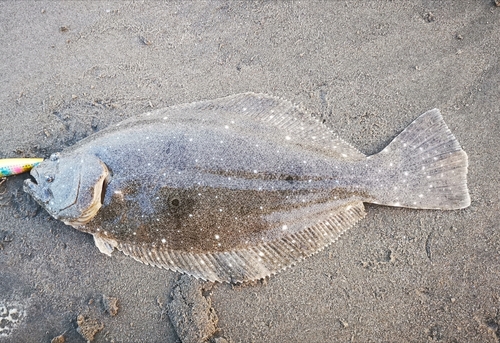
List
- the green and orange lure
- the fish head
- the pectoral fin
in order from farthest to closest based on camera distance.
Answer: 1. the green and orange lure
2. the pectoral fin
3. the fish head

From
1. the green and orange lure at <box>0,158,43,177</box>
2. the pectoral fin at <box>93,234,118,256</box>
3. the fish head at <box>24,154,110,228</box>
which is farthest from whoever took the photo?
the green and orange lure at <box>0,158,43,177</box>

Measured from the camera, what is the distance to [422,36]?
3.56 meters

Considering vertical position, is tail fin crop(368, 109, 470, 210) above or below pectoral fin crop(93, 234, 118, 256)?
above

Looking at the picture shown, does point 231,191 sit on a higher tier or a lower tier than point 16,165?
higher

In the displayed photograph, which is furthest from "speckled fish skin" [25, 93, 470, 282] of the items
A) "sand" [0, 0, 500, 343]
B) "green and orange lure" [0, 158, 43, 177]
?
"green and orange lure" [0, 158, 43, 177]

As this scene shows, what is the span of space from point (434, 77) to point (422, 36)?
0.43m

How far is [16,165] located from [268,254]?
2.26 meters

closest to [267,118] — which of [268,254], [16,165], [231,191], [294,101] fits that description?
[294,101]

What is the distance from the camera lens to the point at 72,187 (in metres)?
2.95

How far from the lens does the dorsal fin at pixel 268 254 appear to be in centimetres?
301

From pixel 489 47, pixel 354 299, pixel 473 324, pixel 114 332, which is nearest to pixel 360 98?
pixel 489 47

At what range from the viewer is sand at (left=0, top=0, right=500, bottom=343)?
298 centimetres

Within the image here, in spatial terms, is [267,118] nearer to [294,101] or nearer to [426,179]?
[294,101]

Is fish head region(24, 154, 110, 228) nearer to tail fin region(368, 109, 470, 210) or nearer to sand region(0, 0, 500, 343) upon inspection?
sand region(0, 0, 500, 343)
